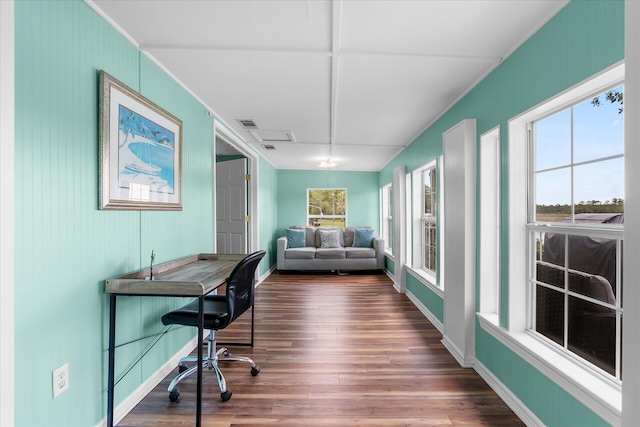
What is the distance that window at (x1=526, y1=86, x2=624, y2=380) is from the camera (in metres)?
1.39

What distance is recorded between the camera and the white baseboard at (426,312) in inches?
123

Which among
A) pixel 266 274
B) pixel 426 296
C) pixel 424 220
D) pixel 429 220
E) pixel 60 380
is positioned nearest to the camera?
pixel 60 380

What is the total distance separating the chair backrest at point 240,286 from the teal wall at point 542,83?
1721mm

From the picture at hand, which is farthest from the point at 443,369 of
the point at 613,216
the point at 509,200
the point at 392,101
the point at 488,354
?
the point at 392,101

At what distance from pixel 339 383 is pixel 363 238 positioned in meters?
4.48

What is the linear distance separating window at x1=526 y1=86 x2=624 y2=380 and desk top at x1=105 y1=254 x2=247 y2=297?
196 cm

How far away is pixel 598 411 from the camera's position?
4.25ft

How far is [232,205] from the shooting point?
4918 mm

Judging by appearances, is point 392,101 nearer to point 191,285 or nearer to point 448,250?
point 448,250

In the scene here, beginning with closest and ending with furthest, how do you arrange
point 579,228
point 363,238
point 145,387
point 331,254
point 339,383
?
1. point 579,228
2. point 145,387
3. point 339,383
4. point 331,254
5. point 363,238

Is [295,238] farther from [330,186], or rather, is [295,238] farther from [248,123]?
[248,123]

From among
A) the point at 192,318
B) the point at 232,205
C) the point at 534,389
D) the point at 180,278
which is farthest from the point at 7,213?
the point at 232,205

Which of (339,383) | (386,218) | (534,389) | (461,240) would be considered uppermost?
(386,218)

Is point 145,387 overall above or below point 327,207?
below
